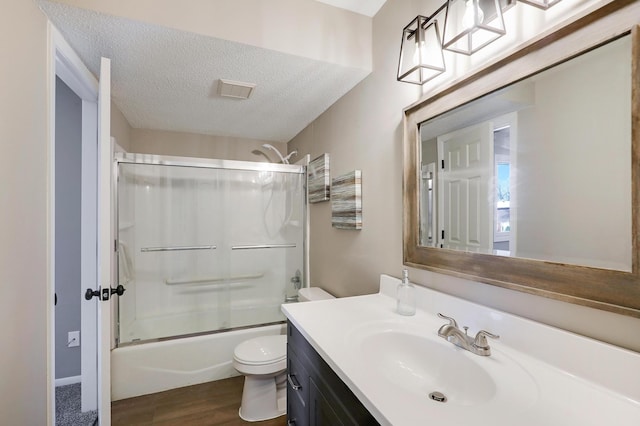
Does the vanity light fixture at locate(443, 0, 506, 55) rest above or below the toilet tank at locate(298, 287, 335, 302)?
above

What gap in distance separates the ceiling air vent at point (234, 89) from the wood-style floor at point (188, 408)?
2.08m

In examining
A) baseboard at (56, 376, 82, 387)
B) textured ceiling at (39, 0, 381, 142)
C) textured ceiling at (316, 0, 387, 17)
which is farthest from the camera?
baseboard at (56, 376, 82, 387)

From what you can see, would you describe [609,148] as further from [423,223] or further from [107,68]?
[107,68]

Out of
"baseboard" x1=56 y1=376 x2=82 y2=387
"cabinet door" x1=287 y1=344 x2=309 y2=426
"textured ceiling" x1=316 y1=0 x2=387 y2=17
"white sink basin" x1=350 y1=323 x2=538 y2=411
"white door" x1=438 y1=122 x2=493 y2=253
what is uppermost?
"textured ceiling" x1=316 y1=0 x2=387 y2=17

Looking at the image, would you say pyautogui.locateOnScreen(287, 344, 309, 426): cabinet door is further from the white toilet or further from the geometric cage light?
the geometric cage light

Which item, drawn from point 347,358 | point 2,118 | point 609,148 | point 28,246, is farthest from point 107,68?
point 609,148

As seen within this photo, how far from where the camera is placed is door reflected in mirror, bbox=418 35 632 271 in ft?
2.32

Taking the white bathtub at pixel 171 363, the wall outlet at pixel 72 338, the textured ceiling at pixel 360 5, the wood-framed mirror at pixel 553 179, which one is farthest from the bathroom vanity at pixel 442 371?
the wall outlet at pixel 72 338

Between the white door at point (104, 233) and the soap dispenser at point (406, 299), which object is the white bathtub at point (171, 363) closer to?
the white door at point (104, 233)

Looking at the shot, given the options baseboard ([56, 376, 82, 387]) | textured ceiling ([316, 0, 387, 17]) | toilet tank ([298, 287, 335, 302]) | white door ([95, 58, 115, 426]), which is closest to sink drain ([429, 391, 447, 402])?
toilet tank ([298, 287, 335, 302])

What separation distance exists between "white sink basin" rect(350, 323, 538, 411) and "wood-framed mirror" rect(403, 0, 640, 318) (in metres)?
0.25

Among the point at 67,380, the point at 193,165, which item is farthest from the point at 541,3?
the point at 67,380

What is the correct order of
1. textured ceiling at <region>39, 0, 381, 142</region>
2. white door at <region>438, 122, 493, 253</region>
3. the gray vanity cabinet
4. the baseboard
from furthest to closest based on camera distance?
the baseboard < textured ceiling at <region>39, 0, 381, 142</region> < white door at <region>438, 122, 493, 253</region> < the gray vanity cabinet

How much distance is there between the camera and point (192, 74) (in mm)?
1726
